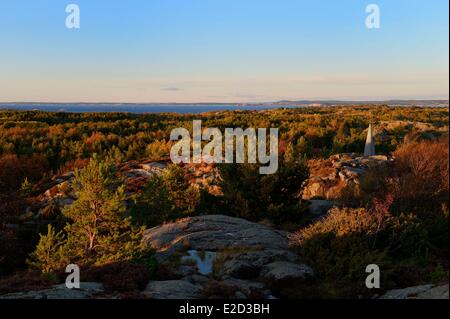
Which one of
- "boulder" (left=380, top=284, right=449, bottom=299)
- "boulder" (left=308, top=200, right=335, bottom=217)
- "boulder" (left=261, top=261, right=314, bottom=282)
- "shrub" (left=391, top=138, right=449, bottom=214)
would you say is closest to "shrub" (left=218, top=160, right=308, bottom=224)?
"boulder" (left=308, top=200, right=335, bottom=217)

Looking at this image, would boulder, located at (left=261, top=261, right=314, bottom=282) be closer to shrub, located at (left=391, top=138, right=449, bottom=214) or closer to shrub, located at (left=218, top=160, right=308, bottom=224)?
shrub, located at (left=391, top=138, right=449, bottom=214)

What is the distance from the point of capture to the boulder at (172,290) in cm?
654

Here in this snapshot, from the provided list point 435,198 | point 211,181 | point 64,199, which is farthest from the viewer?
point 211,181

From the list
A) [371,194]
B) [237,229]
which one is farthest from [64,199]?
[371,194]

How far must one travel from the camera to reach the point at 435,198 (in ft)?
32.9

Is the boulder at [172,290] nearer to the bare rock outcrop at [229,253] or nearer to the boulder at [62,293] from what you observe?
the bare rock outcrop at [229,253]

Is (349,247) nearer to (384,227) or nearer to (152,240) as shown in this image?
(384,227)

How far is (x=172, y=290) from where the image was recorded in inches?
270

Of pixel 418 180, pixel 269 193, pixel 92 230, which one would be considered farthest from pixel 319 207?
pixel 92 230

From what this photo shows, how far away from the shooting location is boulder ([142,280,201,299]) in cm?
654

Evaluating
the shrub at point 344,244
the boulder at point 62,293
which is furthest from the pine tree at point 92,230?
the shrub at point 344,244

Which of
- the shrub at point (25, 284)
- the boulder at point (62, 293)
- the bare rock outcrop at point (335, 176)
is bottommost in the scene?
the shrub at point (25, 284)

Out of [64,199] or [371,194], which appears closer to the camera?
[371,194]
